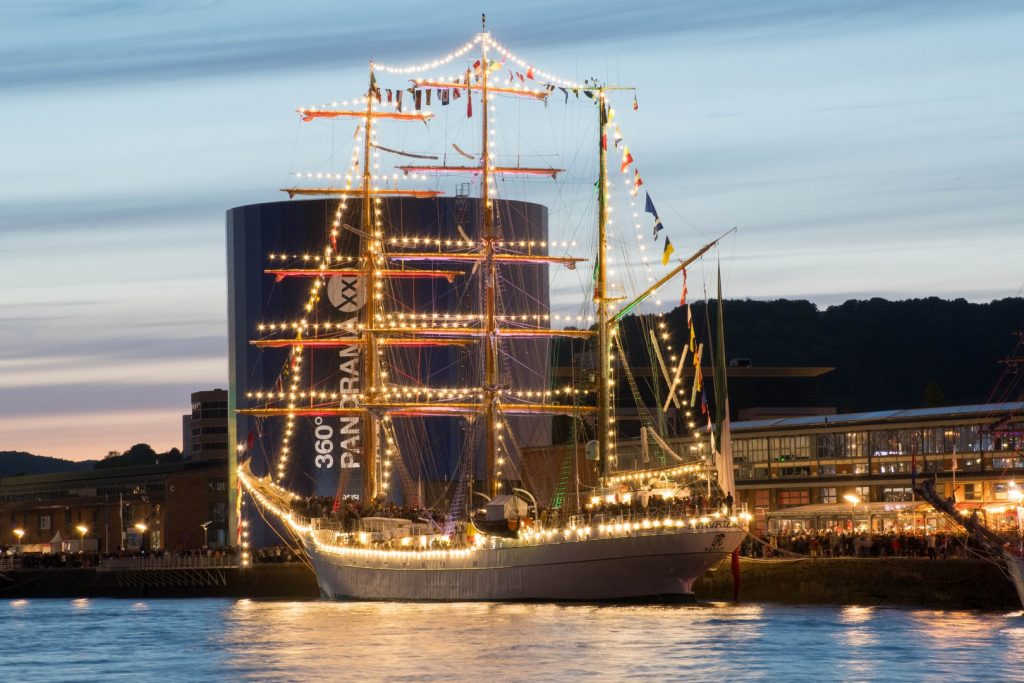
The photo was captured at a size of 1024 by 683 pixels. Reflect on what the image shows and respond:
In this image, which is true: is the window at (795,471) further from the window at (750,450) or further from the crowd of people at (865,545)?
the crowd of people at (865,545)

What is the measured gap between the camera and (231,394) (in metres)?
125

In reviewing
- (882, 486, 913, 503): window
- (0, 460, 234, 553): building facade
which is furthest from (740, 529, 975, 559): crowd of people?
(0, 460, 234, 553): building facade

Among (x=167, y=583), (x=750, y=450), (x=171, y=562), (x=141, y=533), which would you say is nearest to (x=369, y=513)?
(x=167, y=583)

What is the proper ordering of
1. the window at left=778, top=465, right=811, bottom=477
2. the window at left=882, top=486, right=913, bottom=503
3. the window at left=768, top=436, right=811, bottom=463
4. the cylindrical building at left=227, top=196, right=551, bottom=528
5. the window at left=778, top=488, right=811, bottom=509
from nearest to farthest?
the window at left=882, top=486, right=913, bottom=503 < the window at left=778, top=488, right=811, bottom=509 < the window at left=778, top=465, right=811, bottom=477 < the window at left=768, top=436, right=811, bottom=463 < the cylindrical building at left=227, top=196, right=551, bottom=528

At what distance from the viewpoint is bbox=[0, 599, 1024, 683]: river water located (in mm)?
48062

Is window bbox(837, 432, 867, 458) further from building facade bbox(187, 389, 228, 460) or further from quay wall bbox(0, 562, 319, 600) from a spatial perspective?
building facade bbox(187, 389, 228, 460)

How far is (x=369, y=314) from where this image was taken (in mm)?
97500

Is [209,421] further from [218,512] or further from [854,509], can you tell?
[854,509]

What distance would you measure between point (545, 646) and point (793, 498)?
5029 centimetres

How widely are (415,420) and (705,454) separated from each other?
149 ft

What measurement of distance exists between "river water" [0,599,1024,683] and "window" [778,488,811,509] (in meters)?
31.0

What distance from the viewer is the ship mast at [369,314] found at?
9594 centimetres

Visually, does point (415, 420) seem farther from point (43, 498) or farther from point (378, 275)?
point (43, 498)

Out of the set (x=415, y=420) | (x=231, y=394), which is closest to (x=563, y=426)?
(x=415, y=420)
